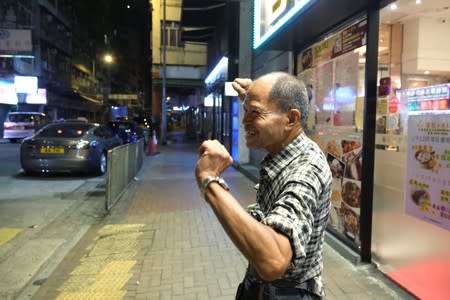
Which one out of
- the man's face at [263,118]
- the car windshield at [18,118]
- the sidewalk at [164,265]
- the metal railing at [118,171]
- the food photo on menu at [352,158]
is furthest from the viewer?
the car windshield at [18,118]

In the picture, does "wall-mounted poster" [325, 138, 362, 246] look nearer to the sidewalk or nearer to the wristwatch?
the sidewalk

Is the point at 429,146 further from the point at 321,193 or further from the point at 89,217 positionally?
the point at 89,217

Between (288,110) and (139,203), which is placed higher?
(288,110)

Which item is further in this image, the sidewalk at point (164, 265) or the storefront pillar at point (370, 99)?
the storefront pillar at point (370, 99)

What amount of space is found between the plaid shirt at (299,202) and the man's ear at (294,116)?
0.08 meters

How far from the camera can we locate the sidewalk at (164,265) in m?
3.86

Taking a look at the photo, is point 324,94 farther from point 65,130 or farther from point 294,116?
point 65,130

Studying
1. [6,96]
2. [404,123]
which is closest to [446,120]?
[404,123]

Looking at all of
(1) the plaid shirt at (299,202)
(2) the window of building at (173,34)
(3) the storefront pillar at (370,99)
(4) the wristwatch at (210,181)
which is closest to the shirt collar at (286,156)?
(1) the plaid shirt at (299,202)

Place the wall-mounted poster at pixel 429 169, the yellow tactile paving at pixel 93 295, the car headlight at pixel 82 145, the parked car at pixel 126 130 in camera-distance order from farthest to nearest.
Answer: the parked car at pixel 126 130 → the car headlight at pixel 82 145 → the yellow tactile paving at pixel 93 295 → the wall-mounted poster at pixel 429 169

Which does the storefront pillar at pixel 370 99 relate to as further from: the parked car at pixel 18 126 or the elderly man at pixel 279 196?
the parked car at pixel 18 126

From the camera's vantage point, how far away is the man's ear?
1523 mm

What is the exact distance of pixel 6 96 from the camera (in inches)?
1107

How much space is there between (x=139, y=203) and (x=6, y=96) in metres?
25.1
